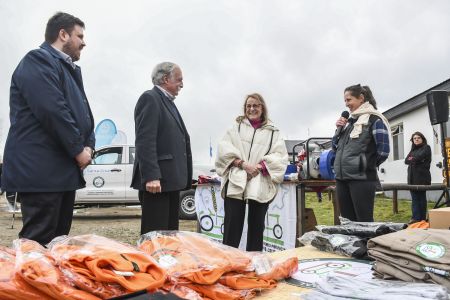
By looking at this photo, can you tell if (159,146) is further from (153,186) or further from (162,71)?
(162,71)

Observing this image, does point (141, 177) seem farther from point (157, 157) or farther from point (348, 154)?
point (348, 154)

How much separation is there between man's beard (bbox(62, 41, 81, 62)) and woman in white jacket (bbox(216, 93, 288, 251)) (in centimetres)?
143

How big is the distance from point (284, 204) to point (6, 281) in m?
3.68

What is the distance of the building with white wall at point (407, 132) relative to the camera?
12297mm

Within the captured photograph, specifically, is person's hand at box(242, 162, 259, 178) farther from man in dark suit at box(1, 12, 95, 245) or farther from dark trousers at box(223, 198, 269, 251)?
man in dark suit at box(1, 12, 95, 245)

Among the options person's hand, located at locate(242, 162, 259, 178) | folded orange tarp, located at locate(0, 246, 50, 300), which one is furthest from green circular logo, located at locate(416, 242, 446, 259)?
person's hand, located at locate(242, 162, 259, 178)

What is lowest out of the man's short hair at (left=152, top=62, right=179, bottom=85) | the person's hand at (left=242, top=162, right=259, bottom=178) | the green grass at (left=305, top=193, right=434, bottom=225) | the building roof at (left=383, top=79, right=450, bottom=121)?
the green grass at (left=305, top=193, right=434, bottom=225)

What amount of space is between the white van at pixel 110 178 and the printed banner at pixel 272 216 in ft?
14.2

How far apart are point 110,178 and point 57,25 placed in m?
7.58

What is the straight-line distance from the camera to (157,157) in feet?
9.35

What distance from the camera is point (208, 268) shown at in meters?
1.43

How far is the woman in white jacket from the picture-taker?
3342 mm

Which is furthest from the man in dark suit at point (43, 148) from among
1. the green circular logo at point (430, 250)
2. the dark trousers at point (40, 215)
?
the green circular logo at point (430, 250)

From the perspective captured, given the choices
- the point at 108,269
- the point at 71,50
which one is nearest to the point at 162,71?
the point at 71,50
